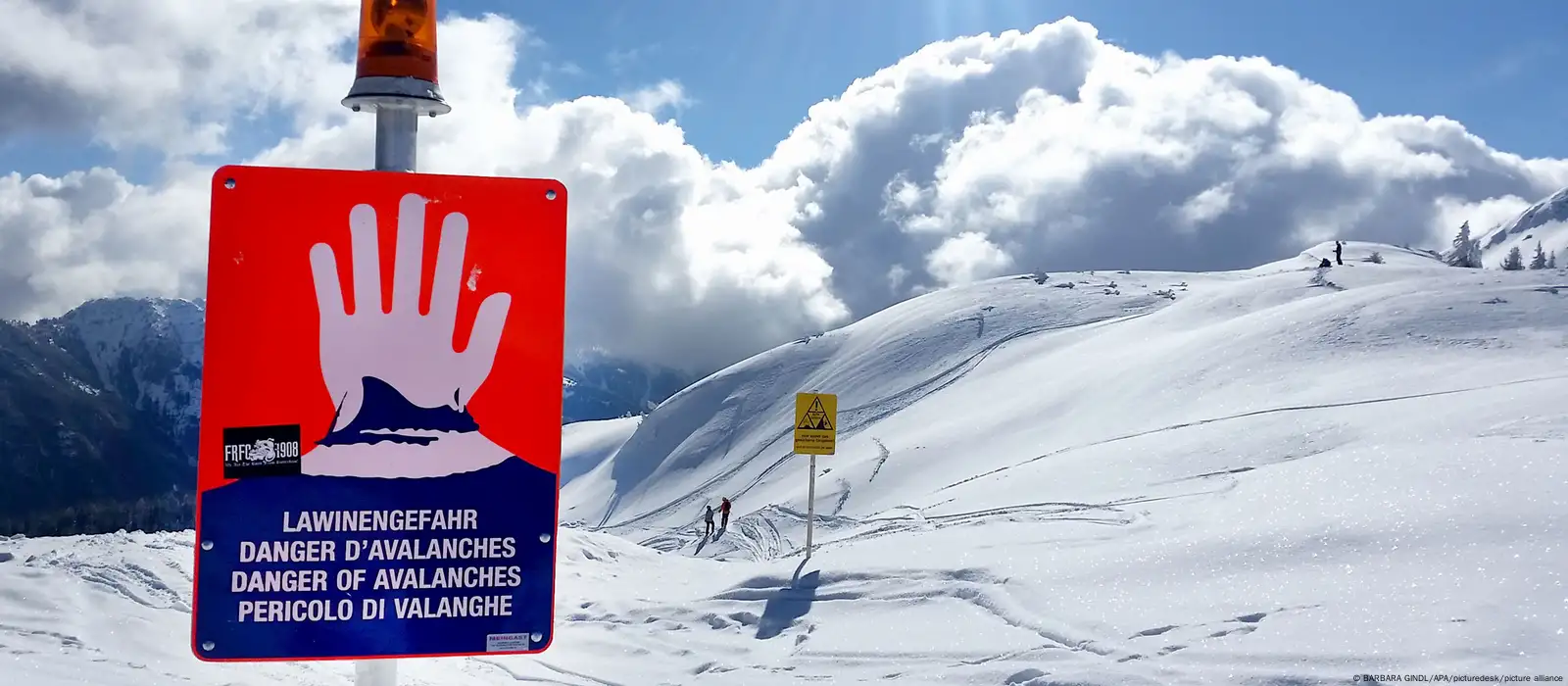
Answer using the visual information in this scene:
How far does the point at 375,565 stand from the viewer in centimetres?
289

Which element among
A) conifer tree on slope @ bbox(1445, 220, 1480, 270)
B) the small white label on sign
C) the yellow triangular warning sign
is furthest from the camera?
conifer tree on slope @ bbox(1445, 220, 1480, 270)

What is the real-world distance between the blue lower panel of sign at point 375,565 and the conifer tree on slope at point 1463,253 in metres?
76.2

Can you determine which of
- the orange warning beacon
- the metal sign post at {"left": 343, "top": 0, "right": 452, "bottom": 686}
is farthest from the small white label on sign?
the orange warning beacon

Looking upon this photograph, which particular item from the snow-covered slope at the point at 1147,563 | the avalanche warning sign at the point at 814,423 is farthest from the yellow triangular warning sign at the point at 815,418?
the snow-covered slope at the point at 1147,563

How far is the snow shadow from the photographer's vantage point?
10062mm

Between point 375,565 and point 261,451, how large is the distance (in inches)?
17.4

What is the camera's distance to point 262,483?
2.84 metres

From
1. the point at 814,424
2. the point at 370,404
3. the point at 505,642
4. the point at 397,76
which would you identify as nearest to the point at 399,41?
the point at 397,76

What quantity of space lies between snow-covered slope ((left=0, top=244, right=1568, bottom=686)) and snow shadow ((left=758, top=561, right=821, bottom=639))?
0.16 ft

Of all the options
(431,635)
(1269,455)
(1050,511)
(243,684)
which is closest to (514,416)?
(431,635)

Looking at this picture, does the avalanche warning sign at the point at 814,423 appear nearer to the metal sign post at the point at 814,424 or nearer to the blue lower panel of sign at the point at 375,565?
the metal sign post at the point at 814,424

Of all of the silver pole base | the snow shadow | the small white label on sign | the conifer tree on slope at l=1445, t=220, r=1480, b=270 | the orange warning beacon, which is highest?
the conifer tree on slope at l=1445, t=220, r=1480, b=270

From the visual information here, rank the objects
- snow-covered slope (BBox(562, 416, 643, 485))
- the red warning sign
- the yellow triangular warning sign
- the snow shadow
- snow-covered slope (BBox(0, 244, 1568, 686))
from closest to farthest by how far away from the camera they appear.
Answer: the red warning sign → snow-covered slope (BBox(0, 244, 1568, 686)) → the snow shadow → the yellow triangular warning sign → snow-covered slope (BBox(562, 416, 643, 485))

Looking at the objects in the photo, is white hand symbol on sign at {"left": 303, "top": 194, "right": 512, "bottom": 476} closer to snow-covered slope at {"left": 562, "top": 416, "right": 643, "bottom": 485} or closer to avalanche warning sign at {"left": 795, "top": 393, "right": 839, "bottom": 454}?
avalanche warning sign at {"left": 795, "top": 393, "right": 839, "bottom": 454}
